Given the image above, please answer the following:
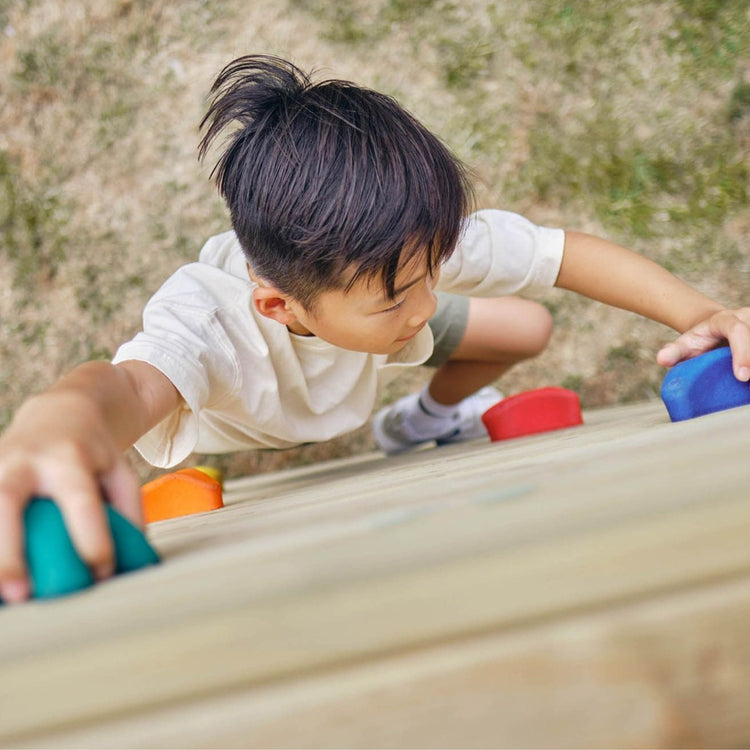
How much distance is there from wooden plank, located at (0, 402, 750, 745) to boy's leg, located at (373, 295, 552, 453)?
111cm

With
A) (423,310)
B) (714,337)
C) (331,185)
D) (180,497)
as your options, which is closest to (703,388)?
(714,337)

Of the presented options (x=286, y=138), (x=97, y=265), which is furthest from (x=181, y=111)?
(x=286, y=138)

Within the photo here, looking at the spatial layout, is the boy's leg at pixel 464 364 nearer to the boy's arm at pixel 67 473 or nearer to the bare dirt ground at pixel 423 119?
the bare dirt ground at pixel 423 119

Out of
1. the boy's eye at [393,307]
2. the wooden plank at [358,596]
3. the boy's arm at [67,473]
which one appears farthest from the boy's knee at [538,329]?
the wooden plank at [358,596]

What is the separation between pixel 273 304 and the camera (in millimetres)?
1053

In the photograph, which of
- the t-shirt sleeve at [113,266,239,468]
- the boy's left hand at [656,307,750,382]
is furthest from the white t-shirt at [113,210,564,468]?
the boy's left hand at [656,307,750,382]

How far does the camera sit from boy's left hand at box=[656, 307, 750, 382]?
0.87m

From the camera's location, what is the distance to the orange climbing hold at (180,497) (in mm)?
1105

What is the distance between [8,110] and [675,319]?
1545mm

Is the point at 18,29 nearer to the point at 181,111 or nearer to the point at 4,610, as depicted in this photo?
the point at 181,111

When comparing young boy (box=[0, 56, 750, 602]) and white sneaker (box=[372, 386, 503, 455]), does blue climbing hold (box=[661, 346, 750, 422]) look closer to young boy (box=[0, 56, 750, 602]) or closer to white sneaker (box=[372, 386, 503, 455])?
young boy (box=[0, 56, 750, 602])

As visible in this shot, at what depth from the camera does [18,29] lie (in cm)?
187

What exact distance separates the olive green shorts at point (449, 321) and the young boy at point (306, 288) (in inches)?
5.4

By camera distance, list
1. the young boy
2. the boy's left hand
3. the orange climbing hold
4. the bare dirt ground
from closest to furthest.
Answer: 1. the young boy
2. the boy's left hand
3. the orange climbing hold
4. the bare dirt ground
